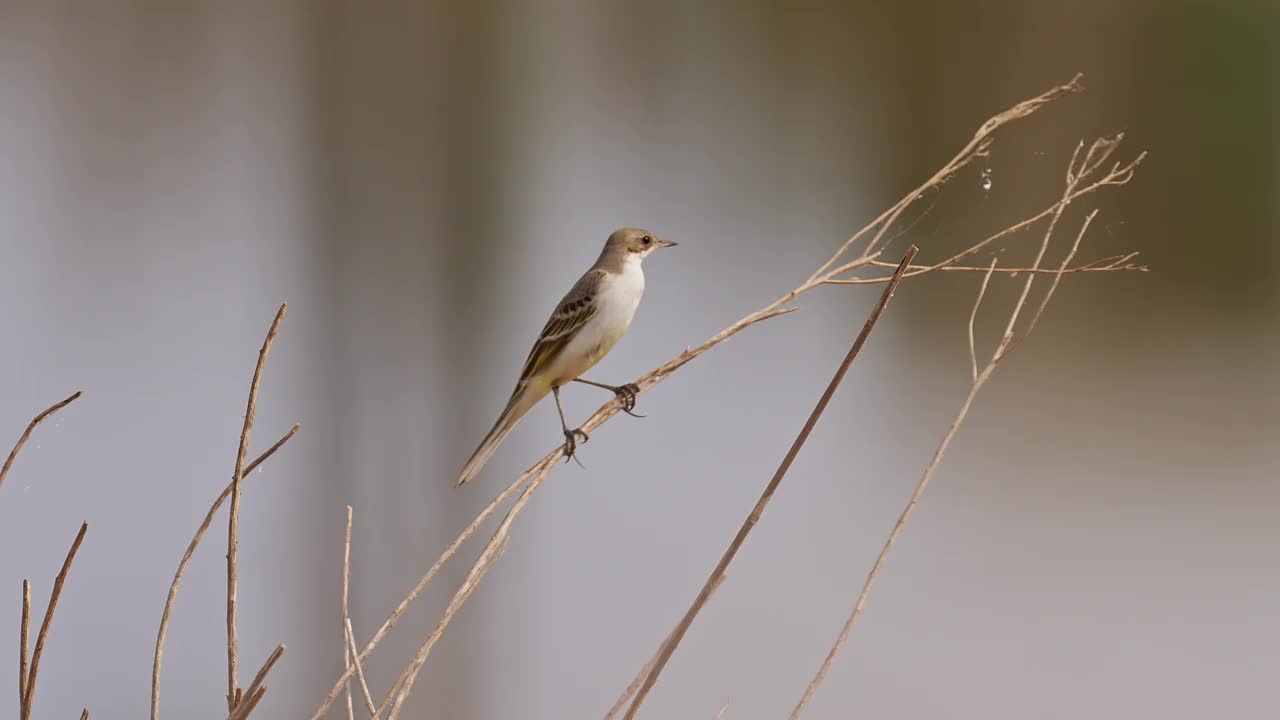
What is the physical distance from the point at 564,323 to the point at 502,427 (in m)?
0.37

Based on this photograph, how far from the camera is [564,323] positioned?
1.92 m

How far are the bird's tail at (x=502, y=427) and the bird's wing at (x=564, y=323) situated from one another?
0.09 feet

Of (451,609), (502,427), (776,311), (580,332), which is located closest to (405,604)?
(451,609)

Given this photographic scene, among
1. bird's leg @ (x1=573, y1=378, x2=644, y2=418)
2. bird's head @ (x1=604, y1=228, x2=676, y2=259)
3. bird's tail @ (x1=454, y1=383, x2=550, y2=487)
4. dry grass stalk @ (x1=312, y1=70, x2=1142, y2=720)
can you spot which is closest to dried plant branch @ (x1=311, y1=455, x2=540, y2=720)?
dry grass stalk @ (x1=312, y1=70, x2=1142, y2=720)

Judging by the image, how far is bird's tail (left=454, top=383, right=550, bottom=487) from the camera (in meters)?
1.38

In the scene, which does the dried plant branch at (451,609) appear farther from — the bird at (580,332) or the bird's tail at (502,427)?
the bird at (580,332)

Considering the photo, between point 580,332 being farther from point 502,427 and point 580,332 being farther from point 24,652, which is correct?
point 24,652

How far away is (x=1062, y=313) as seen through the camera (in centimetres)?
425

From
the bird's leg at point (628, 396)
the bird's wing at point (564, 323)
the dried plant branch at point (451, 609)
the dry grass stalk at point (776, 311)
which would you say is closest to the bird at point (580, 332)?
the bird's wing at point (564, 323)

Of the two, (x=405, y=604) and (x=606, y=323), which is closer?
(x=405, y=604)

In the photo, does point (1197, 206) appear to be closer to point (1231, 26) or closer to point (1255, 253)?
point (1255, 253)

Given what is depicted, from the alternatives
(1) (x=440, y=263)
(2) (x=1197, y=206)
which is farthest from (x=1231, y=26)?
(1) (x=440, y=263)

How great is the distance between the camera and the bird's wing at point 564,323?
1.87 m

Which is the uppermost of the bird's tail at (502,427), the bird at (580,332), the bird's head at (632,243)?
the bird's head at (632,243)
